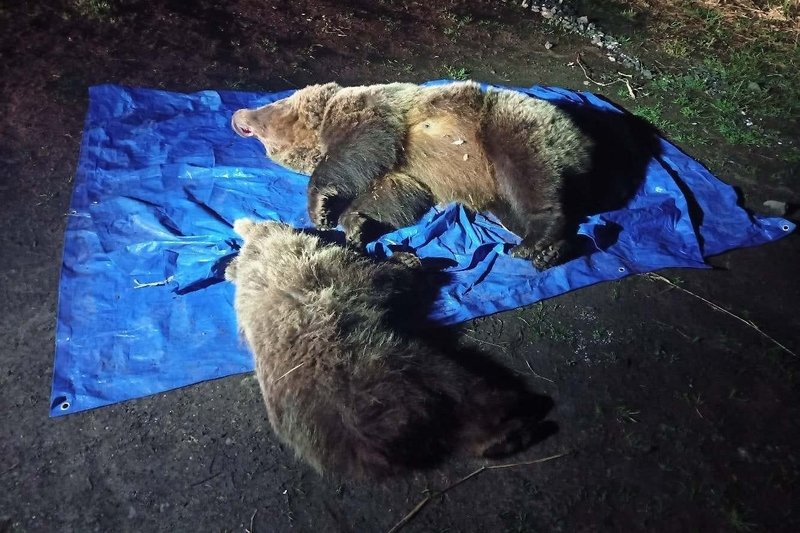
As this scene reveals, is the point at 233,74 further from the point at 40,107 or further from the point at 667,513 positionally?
the point at 667,513

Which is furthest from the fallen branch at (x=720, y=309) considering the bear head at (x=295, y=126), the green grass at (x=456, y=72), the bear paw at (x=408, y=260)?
the green grass at (x=456, y=72)

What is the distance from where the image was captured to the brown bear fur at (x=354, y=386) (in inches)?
113

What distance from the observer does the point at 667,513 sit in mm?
3119

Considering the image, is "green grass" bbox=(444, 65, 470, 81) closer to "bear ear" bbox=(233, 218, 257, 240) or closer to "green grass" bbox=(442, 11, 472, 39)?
"green grass" bbox=(442, 11, 472, 39)

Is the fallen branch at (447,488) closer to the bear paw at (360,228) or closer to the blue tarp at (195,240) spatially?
the blue tarp at (195,240)

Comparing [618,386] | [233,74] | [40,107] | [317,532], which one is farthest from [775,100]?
[40,107]

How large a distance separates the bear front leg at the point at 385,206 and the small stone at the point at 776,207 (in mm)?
3304

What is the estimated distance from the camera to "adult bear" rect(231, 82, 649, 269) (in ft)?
14.5

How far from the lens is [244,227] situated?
4.39 meters

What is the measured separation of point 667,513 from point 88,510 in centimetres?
323

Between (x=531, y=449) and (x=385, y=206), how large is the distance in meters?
2.35

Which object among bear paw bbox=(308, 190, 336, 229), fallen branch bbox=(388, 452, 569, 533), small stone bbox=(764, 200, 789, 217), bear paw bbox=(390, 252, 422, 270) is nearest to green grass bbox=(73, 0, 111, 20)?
bear paw bbox=(308, 190, 336, 229)

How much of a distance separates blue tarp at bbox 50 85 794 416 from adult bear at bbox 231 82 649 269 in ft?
0.67

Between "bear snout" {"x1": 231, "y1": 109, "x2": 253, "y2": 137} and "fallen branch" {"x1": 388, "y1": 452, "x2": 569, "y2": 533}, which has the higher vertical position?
"bear snout" {"x1": 231, "y1": 109, "x2": 253, "y2": 137}
